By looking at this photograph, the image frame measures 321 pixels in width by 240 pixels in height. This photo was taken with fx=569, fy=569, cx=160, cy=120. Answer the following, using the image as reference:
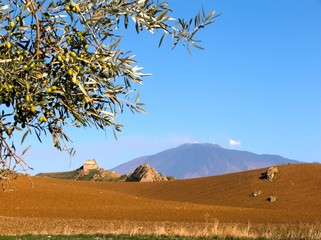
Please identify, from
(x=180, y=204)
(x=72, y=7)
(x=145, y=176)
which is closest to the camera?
(x=72, y=7)

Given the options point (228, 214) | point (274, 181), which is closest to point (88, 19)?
point (228, 214)

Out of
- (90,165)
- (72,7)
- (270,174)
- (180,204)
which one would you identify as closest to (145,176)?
(90,165)

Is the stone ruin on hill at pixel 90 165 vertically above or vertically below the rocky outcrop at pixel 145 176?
above

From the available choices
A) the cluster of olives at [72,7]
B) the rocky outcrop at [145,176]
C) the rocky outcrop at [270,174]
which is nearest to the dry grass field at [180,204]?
the rocky outcrop at [270,174]

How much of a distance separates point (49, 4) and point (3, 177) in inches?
94.5

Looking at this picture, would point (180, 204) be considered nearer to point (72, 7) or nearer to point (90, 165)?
point (72, 7)

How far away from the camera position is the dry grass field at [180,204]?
3862 cm

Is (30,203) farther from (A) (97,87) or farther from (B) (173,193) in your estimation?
(A) (97,87)

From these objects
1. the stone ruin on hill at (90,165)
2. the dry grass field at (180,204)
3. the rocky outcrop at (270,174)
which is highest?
the stone ruin on hill at (90,165)

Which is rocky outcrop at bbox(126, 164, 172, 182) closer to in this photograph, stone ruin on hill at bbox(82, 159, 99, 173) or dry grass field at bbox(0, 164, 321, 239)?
dry grass field at bbox(0, 164, 321, 239)

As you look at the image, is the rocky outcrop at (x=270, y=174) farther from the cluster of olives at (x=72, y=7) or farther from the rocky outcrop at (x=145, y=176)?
the cluster of olives at (x=72, y=7)

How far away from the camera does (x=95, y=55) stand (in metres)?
7.07

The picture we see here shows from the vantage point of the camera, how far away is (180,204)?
59594 millimetres

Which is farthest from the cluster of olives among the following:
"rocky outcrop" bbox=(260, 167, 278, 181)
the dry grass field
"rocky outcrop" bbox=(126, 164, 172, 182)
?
"rocky outcrop" bbox=(126, 164, 172, 182)
